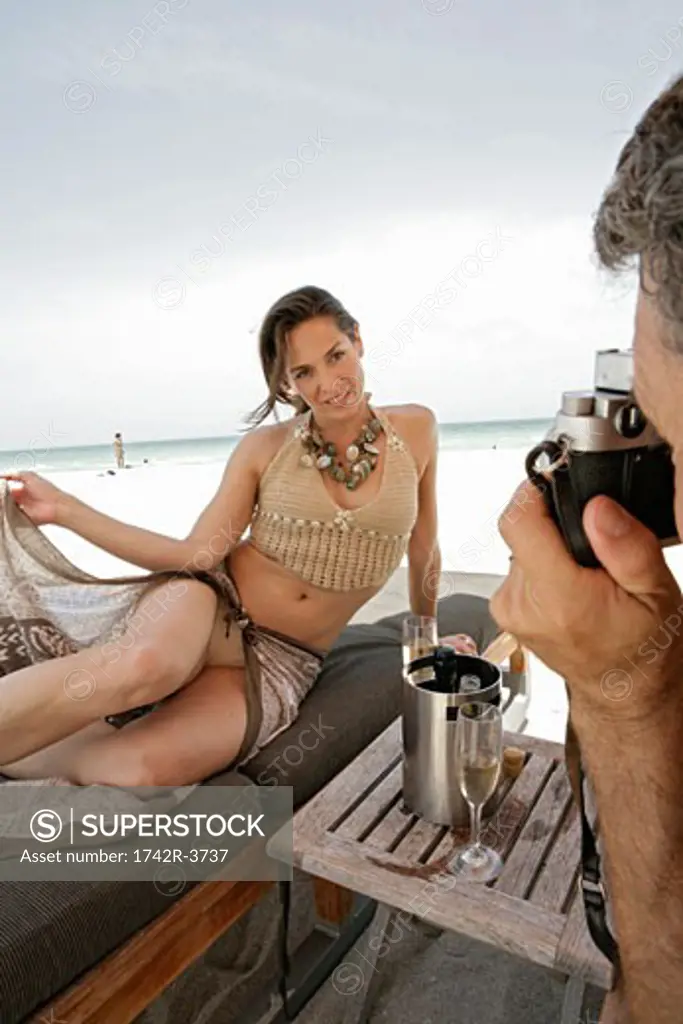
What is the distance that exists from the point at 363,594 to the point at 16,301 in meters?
12.9

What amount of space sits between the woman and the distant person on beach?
14.2 meters

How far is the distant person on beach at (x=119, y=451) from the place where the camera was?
611 inches

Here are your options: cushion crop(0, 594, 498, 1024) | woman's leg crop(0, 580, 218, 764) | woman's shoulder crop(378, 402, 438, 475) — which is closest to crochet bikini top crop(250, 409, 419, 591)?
woman's shoulder crop(378, 402, 438, 475)

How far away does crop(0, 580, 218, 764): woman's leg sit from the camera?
4.35ft

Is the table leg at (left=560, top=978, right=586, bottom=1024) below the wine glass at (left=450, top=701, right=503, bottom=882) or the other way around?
below

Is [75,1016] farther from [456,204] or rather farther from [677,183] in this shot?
[456,204]

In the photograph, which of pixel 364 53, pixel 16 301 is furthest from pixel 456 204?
pixel 16 301

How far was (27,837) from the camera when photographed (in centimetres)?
120

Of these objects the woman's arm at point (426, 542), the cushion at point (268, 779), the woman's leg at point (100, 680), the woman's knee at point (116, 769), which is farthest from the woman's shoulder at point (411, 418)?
the woman's knee at point (116, 769)

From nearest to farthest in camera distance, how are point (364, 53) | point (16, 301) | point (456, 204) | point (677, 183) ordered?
point (677, 183) → point (364, 53) → point (456, 204) → point (16, 301)

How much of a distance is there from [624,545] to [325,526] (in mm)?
1249

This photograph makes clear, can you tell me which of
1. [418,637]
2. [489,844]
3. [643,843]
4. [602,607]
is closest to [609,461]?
[602,607]

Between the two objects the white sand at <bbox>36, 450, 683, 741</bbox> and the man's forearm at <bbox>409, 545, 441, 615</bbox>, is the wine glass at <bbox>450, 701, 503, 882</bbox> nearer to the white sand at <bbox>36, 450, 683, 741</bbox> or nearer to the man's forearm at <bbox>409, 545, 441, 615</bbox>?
Result: the white sand at <bbox>36, 450, 683, 741</bbox>

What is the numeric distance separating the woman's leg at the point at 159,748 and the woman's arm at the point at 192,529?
393mm
